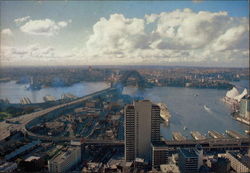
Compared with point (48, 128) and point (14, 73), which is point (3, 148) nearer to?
point (48, 128)

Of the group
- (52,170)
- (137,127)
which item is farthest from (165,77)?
(52,170)

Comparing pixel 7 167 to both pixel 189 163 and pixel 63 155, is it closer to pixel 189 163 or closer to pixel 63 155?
pixel 63 155

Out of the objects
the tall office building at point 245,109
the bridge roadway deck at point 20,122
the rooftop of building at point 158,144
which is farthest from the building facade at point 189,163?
the tall office building at point 245,109

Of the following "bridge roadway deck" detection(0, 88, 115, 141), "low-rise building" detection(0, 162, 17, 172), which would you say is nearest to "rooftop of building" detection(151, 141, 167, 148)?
"low-rise building" detection(0, 162, 17, 172)

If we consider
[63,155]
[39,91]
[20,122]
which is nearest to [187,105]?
[20,122]

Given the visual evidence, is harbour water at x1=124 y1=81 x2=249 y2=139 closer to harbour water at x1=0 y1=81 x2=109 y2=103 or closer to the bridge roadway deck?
the bridge roadway deck

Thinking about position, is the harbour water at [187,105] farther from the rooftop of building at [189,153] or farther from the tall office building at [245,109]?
the rooftop of building at [189,153]
